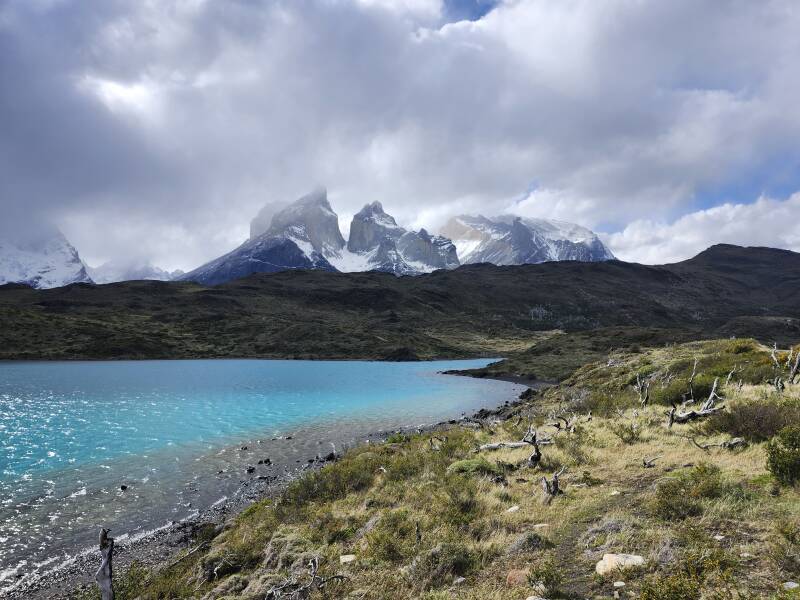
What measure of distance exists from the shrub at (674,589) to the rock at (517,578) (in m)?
2.42

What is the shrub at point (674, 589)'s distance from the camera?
22.5 ft

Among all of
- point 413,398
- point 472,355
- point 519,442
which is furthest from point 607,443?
point 472,355

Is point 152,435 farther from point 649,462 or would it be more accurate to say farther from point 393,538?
point 649,462

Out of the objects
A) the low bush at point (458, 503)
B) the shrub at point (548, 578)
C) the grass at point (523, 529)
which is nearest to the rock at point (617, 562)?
the grass at point (523, 529)

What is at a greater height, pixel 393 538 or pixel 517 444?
pixel 393 538

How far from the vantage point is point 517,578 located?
9180 millimetres

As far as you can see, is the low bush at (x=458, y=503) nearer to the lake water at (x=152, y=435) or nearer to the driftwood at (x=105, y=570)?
the driftwood at (x=105, y=570)

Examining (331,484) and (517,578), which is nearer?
(517,578)

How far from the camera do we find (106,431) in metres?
38.8

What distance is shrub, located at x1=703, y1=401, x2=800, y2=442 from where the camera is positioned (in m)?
16.0

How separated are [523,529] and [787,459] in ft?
23.2

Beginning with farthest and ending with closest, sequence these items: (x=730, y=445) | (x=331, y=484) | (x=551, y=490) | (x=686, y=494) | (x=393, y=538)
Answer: (x=331, y=484)
(x=730, y=445)
(x=551, y=490)
(x=393, y=538)
(x=686, y=494)

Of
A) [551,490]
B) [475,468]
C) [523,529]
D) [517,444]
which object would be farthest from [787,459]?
[517,444]

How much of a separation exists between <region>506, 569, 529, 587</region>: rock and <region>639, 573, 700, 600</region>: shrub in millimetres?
2424
